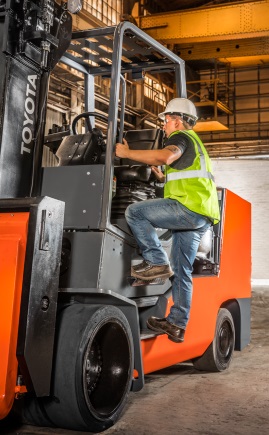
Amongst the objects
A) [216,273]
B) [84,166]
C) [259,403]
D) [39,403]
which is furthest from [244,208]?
[39,403]

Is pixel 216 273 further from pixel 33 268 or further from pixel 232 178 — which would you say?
pixel 232 178

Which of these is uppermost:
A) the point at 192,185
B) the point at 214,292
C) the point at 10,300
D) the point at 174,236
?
the point at 192,185

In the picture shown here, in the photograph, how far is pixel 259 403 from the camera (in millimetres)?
4570

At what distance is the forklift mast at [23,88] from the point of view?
3.74 meters

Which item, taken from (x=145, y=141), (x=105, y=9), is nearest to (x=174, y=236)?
(x=145, y=141)

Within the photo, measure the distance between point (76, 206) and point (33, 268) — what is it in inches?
39.4

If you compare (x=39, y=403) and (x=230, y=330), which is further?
(x=230, y=330)

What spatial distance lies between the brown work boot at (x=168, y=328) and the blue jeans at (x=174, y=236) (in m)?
0.04

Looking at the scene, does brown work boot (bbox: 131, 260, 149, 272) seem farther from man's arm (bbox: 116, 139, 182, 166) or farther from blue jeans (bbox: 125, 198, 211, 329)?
man's arm (bbox: 116, 139, 182, 166)

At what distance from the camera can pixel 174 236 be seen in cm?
471

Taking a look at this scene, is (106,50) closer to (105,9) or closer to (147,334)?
(147,334)

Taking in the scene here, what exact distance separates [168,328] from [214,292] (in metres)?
1.34

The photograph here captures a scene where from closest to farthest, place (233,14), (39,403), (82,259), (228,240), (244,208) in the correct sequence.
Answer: (39,403), (82,259), (228,240), (244,208), (233,14)

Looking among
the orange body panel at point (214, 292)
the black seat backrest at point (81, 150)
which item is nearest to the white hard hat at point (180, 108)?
the black seat backrest at point (81, 150)
